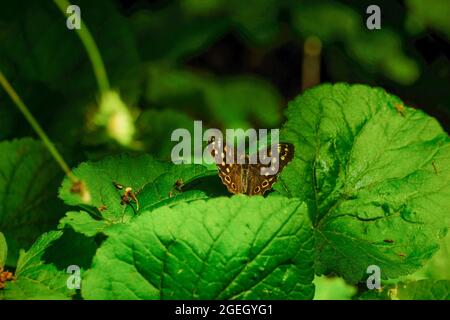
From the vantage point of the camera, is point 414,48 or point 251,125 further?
point 251,125

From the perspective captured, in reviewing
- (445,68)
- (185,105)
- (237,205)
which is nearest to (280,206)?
(237,205)

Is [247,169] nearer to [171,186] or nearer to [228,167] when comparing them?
[228,167]

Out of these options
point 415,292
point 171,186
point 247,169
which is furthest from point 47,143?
point 415,292

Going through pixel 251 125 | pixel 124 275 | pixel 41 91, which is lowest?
pixel 124 275

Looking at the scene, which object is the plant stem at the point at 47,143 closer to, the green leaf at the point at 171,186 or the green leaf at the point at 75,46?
the green leaf at the point at 171,186

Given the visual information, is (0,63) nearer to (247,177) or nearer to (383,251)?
(247,177)

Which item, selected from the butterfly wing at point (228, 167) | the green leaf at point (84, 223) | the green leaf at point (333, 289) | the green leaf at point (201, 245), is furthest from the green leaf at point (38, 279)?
the green leaf at point (333, 289)

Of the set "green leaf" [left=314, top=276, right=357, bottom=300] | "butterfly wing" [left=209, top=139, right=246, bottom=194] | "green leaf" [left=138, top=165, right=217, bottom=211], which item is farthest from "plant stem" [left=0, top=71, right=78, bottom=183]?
"green leaf" [left=314, top=276, right=357, bottom=300]
